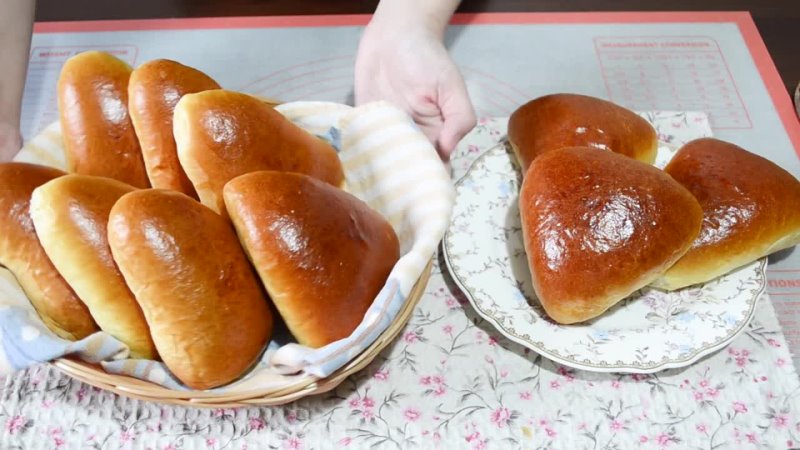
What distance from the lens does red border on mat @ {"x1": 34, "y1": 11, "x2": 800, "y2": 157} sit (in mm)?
1215

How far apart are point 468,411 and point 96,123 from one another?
56 centimetres

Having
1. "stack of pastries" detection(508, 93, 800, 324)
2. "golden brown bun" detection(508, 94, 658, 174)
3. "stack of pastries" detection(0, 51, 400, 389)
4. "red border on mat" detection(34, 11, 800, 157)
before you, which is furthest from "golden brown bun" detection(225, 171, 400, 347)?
"red border on mat" detection(34, 11, 800, 157)

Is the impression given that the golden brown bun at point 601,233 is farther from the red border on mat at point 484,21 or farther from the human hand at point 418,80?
the red border on mat at point 484,21

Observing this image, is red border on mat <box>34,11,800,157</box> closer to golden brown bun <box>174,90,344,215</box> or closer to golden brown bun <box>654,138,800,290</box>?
golden brown bun <box>654,138,800,290</box>

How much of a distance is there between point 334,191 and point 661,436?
48 cm

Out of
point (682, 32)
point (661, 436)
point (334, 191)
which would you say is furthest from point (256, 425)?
point (682, 32)

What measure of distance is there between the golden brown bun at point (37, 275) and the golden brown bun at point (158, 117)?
5.5 inches

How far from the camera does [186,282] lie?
1.99 feet

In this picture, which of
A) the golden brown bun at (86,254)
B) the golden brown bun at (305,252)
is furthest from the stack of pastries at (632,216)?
the golden brown bun at (86,254)

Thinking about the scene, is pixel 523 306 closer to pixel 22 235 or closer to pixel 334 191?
pixel 334 191

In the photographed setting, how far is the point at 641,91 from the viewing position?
1.14 meters

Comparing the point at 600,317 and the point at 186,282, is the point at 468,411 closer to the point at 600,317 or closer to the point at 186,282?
the point at 600,317

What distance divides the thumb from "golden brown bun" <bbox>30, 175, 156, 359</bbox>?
0.43m

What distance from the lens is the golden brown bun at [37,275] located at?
2.15 feet
